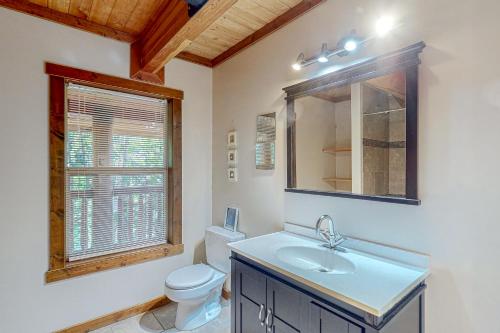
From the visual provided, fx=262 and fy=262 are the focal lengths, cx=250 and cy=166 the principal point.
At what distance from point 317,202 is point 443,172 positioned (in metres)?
0.74

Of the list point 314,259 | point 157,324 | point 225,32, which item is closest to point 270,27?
point 225,32

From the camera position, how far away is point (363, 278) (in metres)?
1.19

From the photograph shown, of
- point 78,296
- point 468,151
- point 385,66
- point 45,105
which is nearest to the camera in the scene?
point 468,151

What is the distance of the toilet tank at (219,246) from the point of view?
232cm

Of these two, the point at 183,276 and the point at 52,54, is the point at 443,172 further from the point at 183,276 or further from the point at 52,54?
the point at 52,54

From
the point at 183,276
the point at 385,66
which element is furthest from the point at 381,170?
the point at 183,276

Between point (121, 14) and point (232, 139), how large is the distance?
1.32 meters

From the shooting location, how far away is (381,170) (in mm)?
1459

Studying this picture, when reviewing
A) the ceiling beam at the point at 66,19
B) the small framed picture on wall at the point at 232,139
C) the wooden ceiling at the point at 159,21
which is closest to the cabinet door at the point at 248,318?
the small framed picture on wall at the point at 232,139

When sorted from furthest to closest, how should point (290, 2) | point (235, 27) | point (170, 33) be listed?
point (235, 27) < point (290, 2) < point (170, 33)

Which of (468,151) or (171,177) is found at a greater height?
(468,151)

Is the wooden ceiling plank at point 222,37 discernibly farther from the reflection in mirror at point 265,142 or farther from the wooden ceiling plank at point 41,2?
the wooden ceiling plank at point 41,2

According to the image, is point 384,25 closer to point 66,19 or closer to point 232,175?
point 232,175

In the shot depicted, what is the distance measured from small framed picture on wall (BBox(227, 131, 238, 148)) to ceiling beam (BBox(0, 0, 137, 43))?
1186mm
